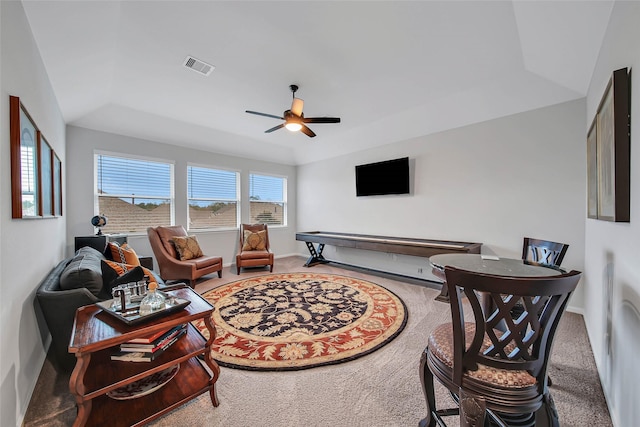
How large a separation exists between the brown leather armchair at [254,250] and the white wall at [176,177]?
1.62 ft

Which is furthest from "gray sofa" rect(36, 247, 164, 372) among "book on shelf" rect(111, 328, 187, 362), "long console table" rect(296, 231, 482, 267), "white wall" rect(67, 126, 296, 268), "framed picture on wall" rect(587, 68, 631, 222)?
"long console table" rect(296, 231, 482, 267)

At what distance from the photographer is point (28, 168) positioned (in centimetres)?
176

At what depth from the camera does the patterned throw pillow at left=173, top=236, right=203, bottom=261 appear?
4188 mm

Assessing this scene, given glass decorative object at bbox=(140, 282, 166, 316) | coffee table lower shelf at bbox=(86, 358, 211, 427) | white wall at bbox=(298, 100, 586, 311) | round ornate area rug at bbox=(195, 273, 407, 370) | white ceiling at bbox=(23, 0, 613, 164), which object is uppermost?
white ceiling at bbox=(23, 0, 613, 164)

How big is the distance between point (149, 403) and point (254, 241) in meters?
3.70

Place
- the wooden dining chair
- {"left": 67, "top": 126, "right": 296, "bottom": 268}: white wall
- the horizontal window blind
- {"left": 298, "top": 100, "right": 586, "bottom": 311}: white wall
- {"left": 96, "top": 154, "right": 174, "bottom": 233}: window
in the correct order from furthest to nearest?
1. the horizontal window blind
2. {"left": 96, "top": 154, "right": 174, "bottom": 233}: window
3. {"left": 67, "top": 126, "right": 296, "bottom": 268}: white wall
4. {"left": 298, "top": 100, "right": 586, "bottom": 311}: white wall
5. the wooden dining chair

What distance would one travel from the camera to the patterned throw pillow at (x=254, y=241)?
16.7 ft

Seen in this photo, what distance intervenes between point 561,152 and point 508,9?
6.38ft

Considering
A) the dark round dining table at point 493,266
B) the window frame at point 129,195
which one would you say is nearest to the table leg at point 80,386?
the dark round dining table at point 493,266

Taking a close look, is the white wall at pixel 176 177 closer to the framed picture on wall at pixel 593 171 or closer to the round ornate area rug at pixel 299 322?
the round ornate area rug at pixel 299 322

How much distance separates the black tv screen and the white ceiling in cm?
62

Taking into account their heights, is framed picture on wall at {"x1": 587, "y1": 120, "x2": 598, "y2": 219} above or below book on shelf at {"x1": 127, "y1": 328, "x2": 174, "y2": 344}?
above

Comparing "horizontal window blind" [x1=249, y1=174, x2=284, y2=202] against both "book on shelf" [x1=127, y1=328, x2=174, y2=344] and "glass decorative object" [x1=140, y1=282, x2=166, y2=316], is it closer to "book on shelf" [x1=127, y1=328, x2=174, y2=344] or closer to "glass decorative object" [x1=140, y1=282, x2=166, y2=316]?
"glass decorative object" [x1=140, y1=282, x2=166, y2=316]

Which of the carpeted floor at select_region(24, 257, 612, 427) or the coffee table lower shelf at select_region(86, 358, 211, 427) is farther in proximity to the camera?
the carpeted floor at select_region(24, 257, 612, 427)
